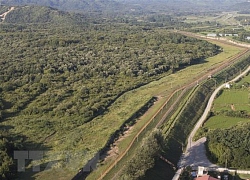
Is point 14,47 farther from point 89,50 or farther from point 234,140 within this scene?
point 234,140

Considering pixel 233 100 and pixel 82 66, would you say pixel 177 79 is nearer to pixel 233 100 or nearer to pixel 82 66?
pixel 233 100

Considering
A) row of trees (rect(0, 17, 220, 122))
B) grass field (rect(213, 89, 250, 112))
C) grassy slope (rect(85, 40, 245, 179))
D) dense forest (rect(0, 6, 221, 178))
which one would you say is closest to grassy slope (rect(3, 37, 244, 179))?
grassy slope (rect(85, 40, 245, 179))

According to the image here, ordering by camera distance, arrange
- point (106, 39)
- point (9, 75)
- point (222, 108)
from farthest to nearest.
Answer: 1. point (106, 39)
2. point (9, 75)
3. point (222, 108)

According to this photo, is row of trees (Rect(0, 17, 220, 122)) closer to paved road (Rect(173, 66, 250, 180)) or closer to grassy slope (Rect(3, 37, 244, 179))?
grassy slope (Rect(3, 37, 244, 179))

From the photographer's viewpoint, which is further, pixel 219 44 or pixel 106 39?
pixel 219 44

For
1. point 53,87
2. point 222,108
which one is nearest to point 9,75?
point 53,87

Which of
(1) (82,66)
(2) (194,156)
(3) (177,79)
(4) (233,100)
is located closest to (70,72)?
(1) (82,66)

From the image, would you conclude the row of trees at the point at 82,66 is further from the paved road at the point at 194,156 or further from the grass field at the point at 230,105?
the grass field at the point at 230,105
